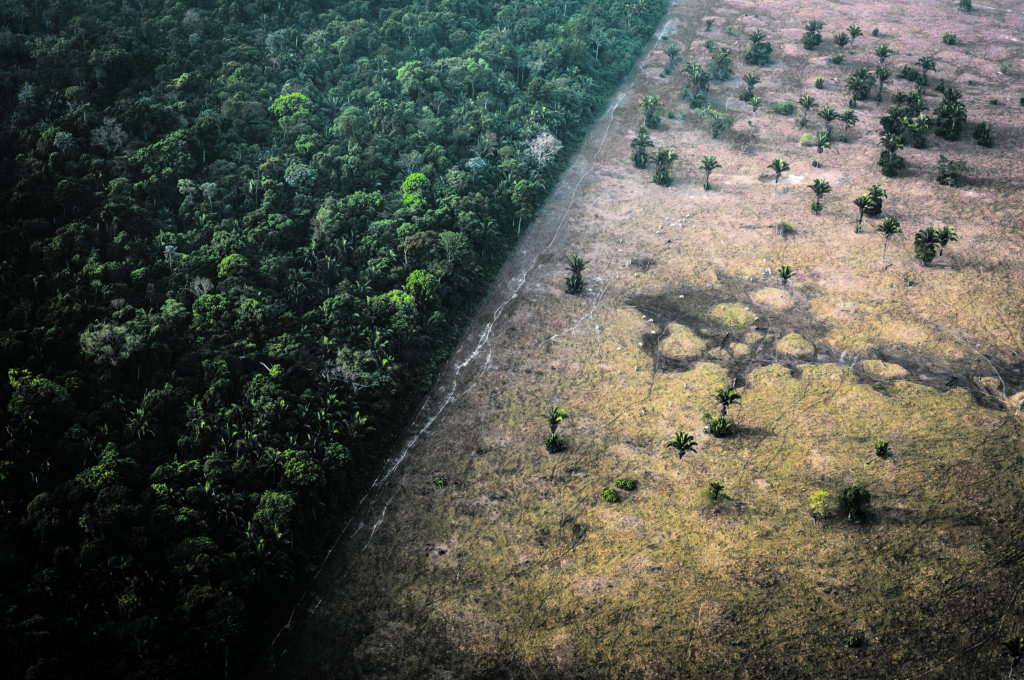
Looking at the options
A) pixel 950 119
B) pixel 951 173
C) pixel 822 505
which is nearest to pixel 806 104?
pixel 950 119

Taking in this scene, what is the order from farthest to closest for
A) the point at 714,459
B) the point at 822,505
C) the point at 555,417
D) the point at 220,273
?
1. the point at 220,273
2. the point at 555,417
3. the point at 714,459
4. the point at 822,505

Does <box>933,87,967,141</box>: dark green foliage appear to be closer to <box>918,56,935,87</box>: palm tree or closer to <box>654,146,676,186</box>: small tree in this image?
<box>918,56,935,87</box>: palm tree

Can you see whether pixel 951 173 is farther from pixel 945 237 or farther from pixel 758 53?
pixel 758 53

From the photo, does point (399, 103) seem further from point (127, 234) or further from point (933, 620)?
point (933, 620)

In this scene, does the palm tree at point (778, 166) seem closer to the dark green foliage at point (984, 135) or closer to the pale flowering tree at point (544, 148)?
the dark green foliage at point (984, 135)

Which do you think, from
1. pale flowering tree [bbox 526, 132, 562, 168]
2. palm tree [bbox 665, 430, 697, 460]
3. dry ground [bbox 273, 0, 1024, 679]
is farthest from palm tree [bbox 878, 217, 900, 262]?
pale flowering tree [bbox 526, 132, 562, 168]

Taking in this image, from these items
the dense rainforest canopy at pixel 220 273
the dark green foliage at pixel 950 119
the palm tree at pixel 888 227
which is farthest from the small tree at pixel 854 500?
the dark green foliage at pixel 950 119
